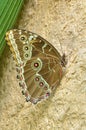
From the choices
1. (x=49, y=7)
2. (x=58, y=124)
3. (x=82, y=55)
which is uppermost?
(x=49, y=7)

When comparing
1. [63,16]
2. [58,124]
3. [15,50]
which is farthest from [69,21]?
[58,124]

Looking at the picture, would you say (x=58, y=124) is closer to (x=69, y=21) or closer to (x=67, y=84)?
(x=67, y=84)

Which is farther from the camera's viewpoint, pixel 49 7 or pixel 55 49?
pixel 49 7

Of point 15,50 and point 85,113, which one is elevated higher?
point 15,50
